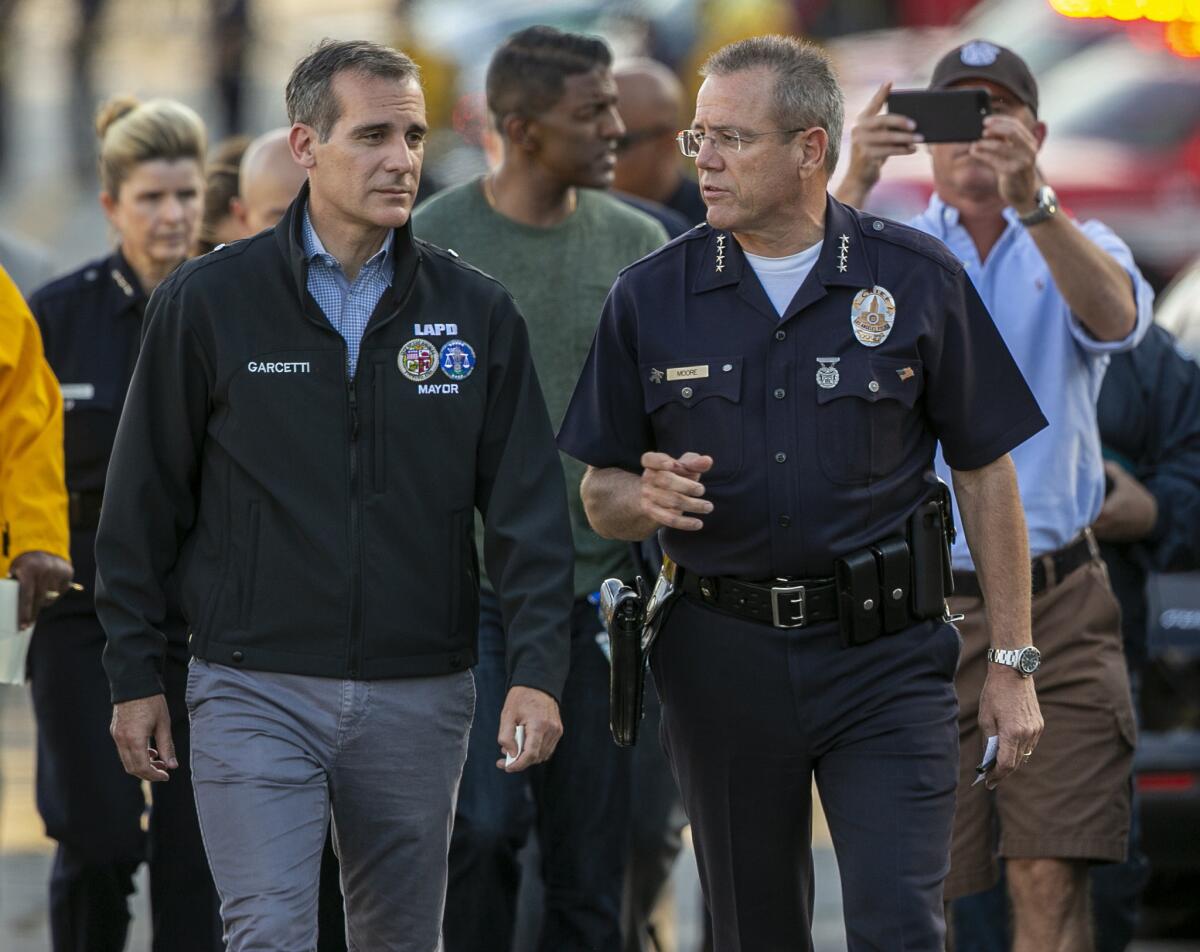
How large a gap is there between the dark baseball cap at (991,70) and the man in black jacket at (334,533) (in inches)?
65.1

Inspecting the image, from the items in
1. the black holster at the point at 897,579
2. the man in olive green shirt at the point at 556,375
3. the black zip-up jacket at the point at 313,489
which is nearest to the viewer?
the black zip-up jacket at the point at 313,489

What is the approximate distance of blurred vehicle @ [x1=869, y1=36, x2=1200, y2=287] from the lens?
1541cm

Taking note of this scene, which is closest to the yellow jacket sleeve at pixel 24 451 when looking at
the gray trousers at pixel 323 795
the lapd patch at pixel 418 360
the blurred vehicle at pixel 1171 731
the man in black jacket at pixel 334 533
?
the man in black jacket at pixel 334 533

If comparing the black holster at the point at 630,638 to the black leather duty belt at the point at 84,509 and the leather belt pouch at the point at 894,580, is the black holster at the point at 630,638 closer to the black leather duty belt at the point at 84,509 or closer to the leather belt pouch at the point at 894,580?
the leather belt pouch at the point at 894,580

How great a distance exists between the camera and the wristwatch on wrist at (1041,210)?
18.7 ft

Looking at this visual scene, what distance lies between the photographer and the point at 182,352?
4.88 metres

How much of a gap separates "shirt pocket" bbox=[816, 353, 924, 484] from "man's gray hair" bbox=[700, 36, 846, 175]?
468mm

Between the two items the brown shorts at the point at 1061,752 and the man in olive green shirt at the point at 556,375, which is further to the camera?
the man in olive green shirt at the point at 556,375

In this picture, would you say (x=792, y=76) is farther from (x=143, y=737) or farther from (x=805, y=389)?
(x=143, y=737)

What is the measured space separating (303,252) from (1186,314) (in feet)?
14.8

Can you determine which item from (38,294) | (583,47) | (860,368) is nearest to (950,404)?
(860,368)

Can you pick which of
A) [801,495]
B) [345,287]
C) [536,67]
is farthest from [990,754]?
[536,67]

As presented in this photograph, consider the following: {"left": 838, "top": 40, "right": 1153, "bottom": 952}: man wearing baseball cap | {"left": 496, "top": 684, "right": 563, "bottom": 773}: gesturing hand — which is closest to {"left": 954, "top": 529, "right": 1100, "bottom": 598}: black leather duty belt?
{"left": 838, "top": 40, "right": 1153, "bottom": 952}: man wearing baseball cap

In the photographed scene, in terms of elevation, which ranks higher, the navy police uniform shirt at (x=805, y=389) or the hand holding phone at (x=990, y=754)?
the navy police uniform shirt at (x=805, y=389)
